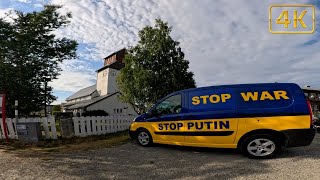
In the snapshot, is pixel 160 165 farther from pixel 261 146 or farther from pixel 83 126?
pixel 83 126

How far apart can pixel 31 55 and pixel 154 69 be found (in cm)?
1186

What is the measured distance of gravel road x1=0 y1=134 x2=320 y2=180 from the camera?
223 inches

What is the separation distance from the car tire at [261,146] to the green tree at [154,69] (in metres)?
18.5

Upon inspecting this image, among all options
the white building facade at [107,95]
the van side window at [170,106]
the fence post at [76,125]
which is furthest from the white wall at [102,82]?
the van side window at [170,106]

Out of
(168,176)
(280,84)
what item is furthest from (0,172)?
(280,84)

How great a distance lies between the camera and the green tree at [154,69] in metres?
25.5

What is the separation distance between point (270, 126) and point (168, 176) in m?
3.17

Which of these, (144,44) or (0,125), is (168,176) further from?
(144,44)

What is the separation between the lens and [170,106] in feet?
27.7

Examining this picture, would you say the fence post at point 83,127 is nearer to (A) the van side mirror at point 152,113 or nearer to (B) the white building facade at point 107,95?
(A) the van side mirror at point 152,113

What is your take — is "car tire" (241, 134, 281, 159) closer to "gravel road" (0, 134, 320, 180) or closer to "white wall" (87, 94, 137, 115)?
"gravel road" (0, 134, 320, 180)

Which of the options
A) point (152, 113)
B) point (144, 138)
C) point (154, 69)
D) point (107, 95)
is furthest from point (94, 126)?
point (107, 95)

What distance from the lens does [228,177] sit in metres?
5.41

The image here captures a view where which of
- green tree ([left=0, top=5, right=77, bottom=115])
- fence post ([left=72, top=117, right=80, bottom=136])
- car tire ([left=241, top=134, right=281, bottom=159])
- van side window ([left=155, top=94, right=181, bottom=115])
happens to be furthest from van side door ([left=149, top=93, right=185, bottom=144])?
green tree ([left=0, top=5, right=77, bottom=115])
